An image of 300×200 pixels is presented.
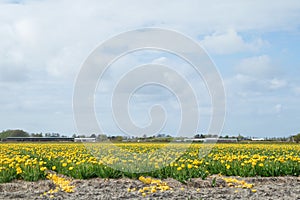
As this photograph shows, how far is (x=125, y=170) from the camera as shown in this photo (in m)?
13.7

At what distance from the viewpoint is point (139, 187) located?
11766mm

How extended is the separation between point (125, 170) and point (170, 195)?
372cm

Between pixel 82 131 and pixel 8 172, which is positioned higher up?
pixel 82 131

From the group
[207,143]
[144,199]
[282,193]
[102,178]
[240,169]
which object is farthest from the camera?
[207,143]

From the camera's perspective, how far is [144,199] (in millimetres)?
9828

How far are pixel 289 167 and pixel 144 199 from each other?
7.20 m

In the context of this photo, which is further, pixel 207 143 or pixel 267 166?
pixel 207 143

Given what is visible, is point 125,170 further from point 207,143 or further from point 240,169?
point 207,143

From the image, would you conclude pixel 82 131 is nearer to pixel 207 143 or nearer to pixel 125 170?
pixel 125 170

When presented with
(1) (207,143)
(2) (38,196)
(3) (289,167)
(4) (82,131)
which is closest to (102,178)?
(4) (82,131)

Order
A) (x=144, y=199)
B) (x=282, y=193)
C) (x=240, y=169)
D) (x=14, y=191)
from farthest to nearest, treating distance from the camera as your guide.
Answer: (x=240, y=169) → (x=14, y=191) → (x=282, y=193) → (x=144, y=199)

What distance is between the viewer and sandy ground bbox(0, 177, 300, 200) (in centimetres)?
1020

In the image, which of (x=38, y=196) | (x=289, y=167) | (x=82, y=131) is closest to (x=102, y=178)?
(x=82, y=131)

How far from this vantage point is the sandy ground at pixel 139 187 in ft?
33.4
